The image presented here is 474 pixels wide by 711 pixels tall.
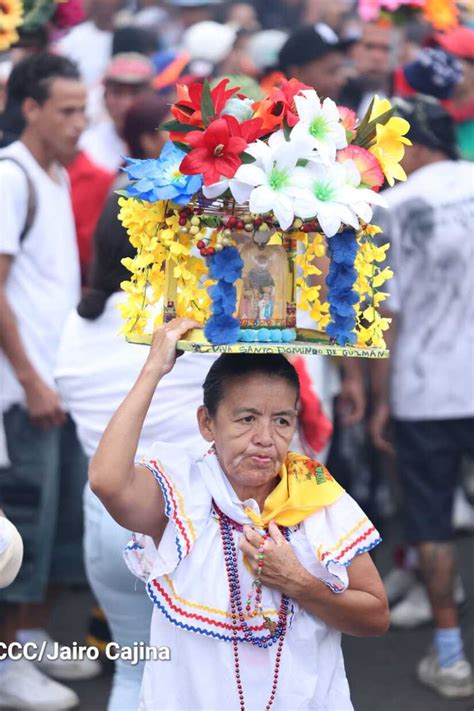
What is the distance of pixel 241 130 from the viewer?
3.24 metres

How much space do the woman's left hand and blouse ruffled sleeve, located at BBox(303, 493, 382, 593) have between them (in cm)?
6

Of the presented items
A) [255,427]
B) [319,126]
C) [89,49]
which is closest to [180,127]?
[319,126]

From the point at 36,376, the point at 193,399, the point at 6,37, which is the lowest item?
the point at 193,399

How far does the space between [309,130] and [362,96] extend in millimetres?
5591

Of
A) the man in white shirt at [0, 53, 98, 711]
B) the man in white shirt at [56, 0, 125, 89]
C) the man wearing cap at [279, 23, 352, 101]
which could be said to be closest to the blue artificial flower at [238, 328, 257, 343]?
the man in white shirt at [0, 53, 98, 711]

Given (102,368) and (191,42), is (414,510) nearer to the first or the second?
(102,368)

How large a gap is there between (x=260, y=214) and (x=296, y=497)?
72 centimetres

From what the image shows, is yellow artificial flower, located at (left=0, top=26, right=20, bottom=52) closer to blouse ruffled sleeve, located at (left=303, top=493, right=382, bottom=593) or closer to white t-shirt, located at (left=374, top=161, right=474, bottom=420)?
white t-shirt, located at (left=374, top=161, right=474, bottom=420)

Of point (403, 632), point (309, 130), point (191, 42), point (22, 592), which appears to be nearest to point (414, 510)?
point (403, 632)

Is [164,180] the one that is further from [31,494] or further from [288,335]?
[31,494]

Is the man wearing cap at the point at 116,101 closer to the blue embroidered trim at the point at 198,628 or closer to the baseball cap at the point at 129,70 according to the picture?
the baseball cap at the point at 129,70

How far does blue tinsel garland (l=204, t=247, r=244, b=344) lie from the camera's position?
3313 mm

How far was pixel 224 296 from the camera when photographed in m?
3.32

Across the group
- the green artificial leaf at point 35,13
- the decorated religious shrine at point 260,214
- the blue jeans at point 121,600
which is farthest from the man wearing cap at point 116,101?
the decorated religious shrine at point 260,214
